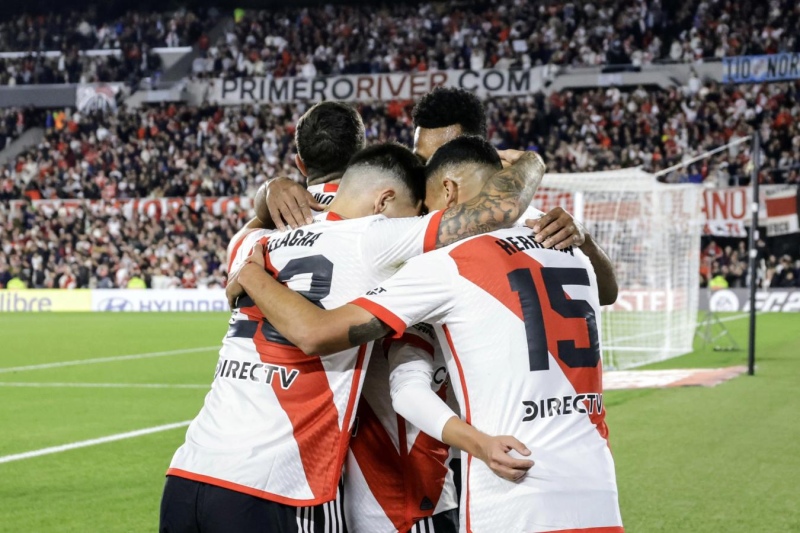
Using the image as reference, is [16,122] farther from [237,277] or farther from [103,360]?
[237,277]

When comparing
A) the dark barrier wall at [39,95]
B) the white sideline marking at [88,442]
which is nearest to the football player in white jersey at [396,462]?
the white sideline marking at [88,442]

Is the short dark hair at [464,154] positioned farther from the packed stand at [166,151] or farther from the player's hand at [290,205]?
the packed stand at [166,151]

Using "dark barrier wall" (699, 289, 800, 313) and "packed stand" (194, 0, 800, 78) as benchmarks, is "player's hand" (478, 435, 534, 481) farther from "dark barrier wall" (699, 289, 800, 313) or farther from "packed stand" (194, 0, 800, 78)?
"packed stand" (194, 0, 800, 78)

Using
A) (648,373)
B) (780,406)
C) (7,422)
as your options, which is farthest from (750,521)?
(648,373)

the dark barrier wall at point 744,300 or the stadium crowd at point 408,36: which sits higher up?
the stadium crowd at point 408,36

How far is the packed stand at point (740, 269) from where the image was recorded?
2923cm

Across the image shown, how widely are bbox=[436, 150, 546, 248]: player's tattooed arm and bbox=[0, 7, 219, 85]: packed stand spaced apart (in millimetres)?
41028

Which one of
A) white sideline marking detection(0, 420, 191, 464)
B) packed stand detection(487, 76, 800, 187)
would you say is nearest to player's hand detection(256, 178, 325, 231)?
white sideline marking detection(0, 420, 191, 464)

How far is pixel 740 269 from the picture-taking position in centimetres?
2912

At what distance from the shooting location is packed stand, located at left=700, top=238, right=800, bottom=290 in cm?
2923

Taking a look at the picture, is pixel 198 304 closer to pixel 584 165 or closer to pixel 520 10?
pixel 584 165

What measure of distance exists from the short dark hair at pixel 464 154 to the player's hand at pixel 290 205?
474 mm

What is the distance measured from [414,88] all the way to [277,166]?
18.3ft

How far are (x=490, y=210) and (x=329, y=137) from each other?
0.86m
